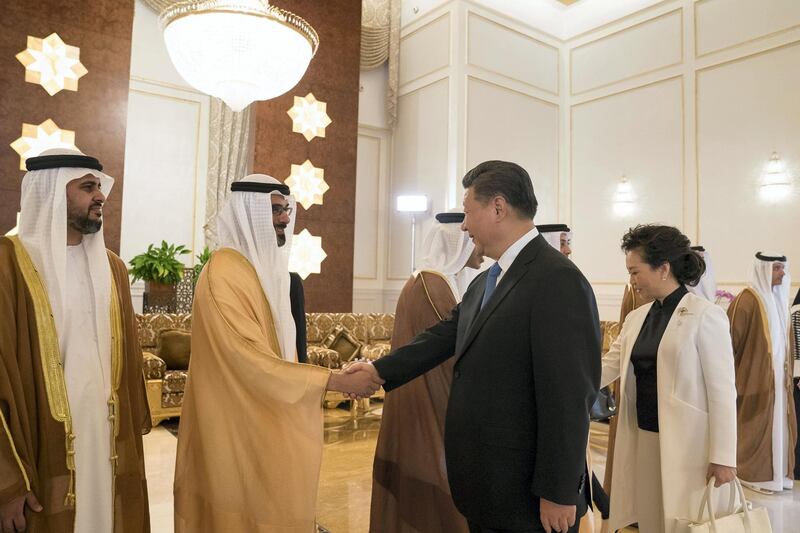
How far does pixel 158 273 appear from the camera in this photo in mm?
6418

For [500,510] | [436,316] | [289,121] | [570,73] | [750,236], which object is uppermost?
[570,73]

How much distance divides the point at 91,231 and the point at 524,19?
7877 mm

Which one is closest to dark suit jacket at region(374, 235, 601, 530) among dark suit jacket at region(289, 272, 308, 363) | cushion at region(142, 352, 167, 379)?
dark suit jacket at region(289, 272, 308, 363)

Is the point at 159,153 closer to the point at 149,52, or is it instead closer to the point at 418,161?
the point at 149,52

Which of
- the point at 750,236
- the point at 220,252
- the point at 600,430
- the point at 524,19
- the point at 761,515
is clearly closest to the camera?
the point at 761,515

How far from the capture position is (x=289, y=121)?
7324 mm

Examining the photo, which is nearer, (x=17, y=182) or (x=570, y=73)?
(x=17, y=182)

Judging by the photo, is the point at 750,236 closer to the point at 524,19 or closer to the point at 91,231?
the point at 524,19

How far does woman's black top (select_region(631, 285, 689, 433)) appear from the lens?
89.6 inches

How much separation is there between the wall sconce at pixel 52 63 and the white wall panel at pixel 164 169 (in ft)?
6.27

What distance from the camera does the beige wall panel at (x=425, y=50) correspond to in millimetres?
8281

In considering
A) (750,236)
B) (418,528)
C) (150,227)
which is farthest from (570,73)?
(418,528)

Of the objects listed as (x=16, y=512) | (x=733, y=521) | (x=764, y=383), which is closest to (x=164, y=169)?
(x=16, y=512)

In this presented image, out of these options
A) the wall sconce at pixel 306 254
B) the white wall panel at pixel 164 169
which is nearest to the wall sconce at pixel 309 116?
the wall sconce at pixel 306 254
